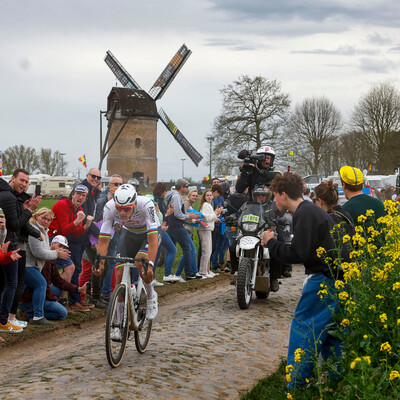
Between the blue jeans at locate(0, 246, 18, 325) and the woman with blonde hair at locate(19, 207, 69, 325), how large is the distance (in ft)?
1.95

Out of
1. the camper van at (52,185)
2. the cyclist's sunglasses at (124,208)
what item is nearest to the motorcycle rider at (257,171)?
the cyclist's sunglasses at (124,208)

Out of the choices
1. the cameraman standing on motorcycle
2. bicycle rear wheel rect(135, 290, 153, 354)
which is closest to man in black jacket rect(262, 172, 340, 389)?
bicycle rear wheel rect(135, 290, 153, 354)

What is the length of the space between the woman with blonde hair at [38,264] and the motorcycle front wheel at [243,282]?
2.81 m

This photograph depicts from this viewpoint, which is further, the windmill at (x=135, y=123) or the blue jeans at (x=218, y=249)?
the windmill at (x=135, y=123)

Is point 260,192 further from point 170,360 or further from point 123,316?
point 123,316

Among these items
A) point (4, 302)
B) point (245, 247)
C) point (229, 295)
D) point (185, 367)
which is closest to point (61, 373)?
point (185, 367)

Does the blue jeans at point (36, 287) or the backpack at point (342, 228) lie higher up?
the backpack at point (342, 228)

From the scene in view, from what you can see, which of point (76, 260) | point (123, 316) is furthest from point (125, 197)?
point (76, 260)

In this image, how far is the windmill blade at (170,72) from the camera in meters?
67.9

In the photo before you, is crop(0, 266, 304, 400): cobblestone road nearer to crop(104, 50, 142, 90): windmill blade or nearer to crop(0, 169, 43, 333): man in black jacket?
crop(0, 169, 43, 333): man in black jacket

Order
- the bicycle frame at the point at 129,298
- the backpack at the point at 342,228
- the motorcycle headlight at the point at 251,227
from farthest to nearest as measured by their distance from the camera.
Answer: the motorcycle headlight at the point at 251,227 < the bicycle frame at the point at 129,298 < the backpack at the point at 342,228

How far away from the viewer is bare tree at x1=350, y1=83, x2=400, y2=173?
64.0 metres

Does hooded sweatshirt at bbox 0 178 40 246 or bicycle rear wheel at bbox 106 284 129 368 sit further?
hooded sweatshirt at bbox 0 178 40 246

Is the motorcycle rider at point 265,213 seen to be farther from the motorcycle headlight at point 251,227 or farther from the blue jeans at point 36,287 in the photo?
the blue jeans at point 36,287
